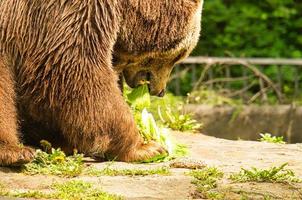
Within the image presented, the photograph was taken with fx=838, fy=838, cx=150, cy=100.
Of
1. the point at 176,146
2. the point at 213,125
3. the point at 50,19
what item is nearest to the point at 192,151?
the point at 176,146

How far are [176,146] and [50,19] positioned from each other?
162cm

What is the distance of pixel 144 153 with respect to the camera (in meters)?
6.70

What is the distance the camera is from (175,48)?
23.5 feet

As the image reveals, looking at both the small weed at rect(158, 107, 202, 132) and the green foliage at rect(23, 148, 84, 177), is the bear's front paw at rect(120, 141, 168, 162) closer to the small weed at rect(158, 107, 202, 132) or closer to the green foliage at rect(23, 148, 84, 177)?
the green foliage at rect(23, 148, 84, 177)

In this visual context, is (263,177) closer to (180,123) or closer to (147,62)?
(147,62)

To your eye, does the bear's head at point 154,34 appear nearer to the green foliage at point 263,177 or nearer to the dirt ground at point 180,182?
the dirt ground at point 180,182

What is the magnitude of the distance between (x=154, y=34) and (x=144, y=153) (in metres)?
1.00

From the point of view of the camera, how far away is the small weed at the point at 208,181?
5.55 metres

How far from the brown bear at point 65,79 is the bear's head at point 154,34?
5 cm

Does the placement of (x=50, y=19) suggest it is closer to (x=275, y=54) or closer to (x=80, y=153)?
(x=80, y=153)

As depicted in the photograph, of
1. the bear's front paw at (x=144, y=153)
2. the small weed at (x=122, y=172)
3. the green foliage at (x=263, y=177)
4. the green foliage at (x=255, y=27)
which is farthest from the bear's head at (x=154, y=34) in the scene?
the green foliage at (x=255, y=27)

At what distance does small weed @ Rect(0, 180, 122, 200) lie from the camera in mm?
5359

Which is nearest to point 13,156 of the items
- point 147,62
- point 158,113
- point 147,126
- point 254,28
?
point 147,126

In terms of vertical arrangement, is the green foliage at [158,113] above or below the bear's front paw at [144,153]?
above
